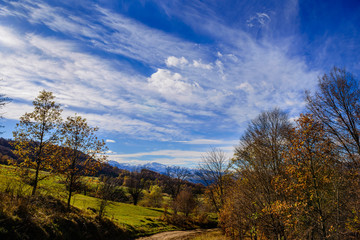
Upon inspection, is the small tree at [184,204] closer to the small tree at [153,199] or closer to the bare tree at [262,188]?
the small tree at [153,199]

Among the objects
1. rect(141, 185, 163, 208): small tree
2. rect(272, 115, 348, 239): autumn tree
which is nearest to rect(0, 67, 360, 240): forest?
rect(272, 115, 348, 239): autumn tree

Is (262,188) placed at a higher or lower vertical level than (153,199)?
higher

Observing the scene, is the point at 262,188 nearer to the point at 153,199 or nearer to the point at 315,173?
A: the point at 315,173

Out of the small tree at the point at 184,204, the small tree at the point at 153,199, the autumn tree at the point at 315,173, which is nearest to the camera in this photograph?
the autumn tree at the point at 315,173

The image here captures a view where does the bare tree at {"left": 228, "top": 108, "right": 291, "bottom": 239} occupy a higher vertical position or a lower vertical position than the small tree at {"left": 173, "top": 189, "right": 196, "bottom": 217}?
higher

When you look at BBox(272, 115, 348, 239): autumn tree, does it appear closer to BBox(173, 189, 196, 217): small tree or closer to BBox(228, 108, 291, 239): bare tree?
BBox(228, 108, 291, 239): bare tree

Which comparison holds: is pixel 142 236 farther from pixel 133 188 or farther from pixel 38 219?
pixel 133 188

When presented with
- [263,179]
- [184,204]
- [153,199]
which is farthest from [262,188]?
[153,199]

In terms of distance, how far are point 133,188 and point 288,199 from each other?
179ft

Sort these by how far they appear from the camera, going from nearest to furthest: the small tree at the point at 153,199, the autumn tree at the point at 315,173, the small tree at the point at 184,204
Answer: the autumn tree at the point at 315,173 < the small tree at the point at 184,204 < the small tree at the point at 153,199

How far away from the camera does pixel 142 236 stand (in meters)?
21.8

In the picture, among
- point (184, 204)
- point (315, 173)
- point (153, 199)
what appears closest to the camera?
point (315, 173)

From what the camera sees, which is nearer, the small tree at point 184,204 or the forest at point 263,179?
the forest at point 263,179

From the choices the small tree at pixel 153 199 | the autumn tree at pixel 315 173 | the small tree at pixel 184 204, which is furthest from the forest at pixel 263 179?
the small tree at pixel 153 199
